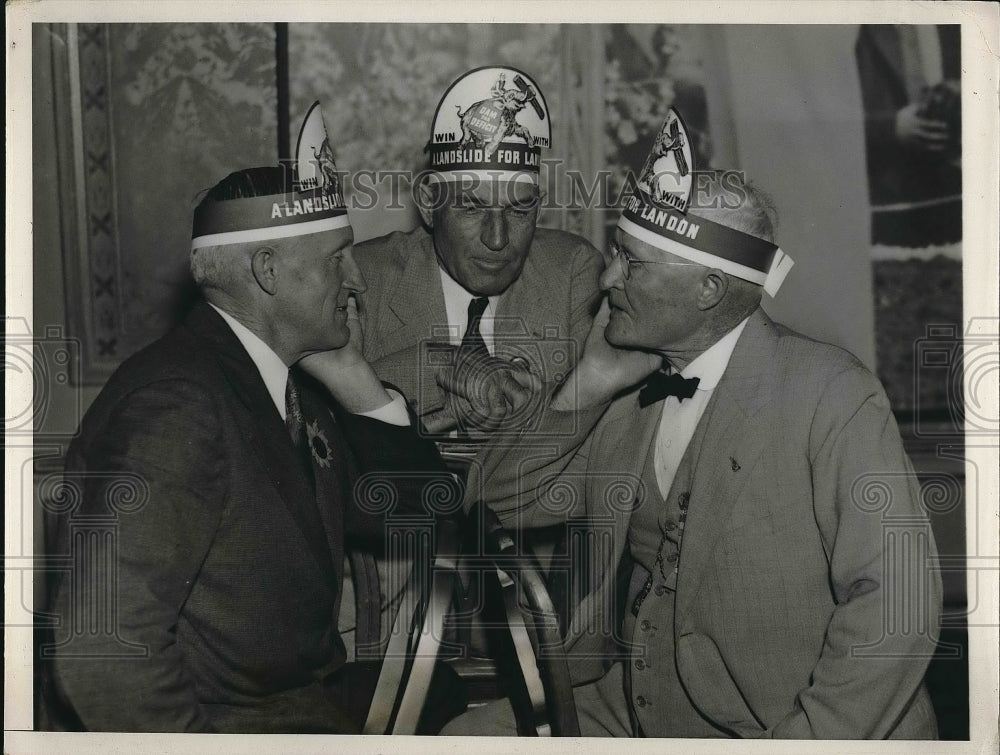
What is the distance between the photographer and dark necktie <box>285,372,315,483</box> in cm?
316

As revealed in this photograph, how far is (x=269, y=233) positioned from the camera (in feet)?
10.3

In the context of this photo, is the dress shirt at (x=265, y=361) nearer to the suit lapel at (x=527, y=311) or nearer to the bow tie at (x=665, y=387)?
the suit lapel at (x=527, y=311)

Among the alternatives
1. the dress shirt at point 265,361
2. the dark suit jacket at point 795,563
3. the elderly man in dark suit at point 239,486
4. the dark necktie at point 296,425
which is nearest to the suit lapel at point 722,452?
the dark suit jacket at point 795,563

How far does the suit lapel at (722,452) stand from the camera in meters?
3.13

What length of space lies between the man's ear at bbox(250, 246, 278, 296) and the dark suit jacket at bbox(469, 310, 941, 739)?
1323mm

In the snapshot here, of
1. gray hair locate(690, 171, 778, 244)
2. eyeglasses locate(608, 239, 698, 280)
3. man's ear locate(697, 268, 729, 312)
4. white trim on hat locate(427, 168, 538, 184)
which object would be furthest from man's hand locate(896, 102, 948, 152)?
white trim on hat locate(427, 168, 538, 184)

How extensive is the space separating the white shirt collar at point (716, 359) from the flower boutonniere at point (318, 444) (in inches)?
44.9

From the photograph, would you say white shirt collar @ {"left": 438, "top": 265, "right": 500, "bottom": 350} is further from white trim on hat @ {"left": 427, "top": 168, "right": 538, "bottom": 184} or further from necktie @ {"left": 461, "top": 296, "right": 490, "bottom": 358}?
white trim on hat @ {"left": 427, "top": 168, "right": 538, "bottom": 184}

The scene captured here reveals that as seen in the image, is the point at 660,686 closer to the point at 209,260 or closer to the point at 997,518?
the point at 997,518

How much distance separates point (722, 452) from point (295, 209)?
1.45m

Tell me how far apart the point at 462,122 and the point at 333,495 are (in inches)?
47.4

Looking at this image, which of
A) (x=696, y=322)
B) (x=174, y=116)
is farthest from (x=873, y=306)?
(x=174, y=116)

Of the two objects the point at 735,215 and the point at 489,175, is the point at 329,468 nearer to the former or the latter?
the point at 489,175

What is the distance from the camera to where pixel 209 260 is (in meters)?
3.16
